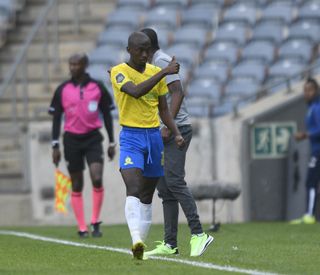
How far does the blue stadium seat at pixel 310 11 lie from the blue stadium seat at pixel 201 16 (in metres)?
1.46

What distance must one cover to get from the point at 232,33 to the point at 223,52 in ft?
2.28

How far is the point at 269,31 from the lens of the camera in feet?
70.5

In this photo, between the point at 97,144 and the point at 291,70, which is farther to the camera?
the point at 291,70

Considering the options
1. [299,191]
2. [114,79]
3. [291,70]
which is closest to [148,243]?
[114,79]

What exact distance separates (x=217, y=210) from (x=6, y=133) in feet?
10.4

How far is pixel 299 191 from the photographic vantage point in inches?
706

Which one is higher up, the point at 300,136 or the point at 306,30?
the point at 306,30

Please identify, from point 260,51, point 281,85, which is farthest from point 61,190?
point 260,51

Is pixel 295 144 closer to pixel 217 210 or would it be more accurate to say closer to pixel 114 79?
A: pixel 217 210

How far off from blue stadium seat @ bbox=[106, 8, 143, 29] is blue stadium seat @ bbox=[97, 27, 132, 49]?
0.16m

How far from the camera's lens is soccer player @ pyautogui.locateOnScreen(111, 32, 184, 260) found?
32.2 feet

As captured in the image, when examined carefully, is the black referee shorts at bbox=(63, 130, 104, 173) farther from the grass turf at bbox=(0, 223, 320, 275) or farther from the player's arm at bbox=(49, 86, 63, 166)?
the grass turf at bbox=(0, 223, 320, 275)

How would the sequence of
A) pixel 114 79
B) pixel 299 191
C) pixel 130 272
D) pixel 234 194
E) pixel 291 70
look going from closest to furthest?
pixel 130 272 → pixel 114 79 → pixel 234 194 → pixel 299 191 → pixel 291 70

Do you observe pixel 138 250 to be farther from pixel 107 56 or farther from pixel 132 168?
pixel 107 56
